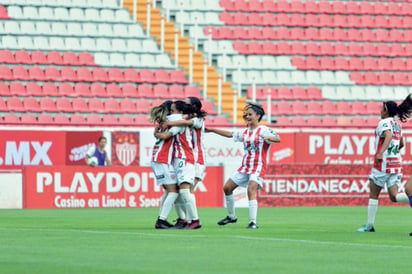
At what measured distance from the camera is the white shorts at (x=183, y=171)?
14641mm

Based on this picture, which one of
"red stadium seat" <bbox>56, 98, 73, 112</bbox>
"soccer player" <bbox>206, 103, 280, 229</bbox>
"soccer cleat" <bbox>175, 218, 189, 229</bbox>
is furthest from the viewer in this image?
"red stadium seat" <bbox>56, 98, 73, 112</bbox>

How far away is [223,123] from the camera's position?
29438mm

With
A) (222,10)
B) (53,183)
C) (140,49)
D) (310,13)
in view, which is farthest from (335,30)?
(53,183)

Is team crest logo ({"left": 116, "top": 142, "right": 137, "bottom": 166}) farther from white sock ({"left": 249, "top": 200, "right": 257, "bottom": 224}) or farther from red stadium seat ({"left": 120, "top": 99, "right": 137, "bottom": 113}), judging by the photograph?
white sock ({"left": 249, "top": 200, "right": 257, "bottom": 224})

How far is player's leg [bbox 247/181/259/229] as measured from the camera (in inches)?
596

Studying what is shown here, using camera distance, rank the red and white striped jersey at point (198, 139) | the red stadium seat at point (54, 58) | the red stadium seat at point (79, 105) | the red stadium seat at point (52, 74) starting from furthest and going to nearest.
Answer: the red stadium seat at point (54, 58)
the red stadium seat at point (52, 74)
the red stadium seat at point (79, 105)
the red and white striped jersey at point (198, 139)

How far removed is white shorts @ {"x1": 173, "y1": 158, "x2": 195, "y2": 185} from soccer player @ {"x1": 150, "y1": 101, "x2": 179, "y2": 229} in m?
0.10

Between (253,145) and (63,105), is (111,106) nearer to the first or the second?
(63,105)

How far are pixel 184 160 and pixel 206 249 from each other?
4.17 metres

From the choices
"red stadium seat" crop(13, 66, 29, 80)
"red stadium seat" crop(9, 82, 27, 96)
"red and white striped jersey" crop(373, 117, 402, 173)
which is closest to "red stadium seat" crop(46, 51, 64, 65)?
"red stadium seat" crop(13, 66, 29, 80)

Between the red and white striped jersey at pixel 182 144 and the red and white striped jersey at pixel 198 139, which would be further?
the red and white striped jersey at pixel 198 139

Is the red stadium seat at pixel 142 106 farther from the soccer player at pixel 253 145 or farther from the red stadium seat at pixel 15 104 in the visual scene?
the soccer player at pixel 253 145

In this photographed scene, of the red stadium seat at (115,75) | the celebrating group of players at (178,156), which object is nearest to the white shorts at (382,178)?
the celebrating group of players at (178,156)

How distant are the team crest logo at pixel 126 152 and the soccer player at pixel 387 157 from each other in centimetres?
1277
